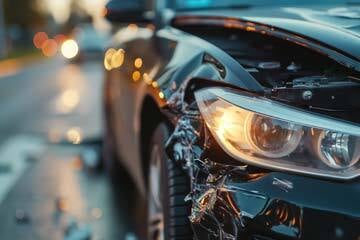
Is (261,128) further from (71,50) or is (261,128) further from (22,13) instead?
(22,13)

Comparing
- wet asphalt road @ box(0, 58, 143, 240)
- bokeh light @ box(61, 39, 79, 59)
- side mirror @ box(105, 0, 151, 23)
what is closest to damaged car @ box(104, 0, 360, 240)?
side mirror @ box(105, 0, 151, 23)

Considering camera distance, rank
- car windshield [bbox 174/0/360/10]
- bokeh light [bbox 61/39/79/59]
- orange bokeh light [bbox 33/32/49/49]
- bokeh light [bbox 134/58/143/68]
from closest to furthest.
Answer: car windshield [bbox 174/0/360/10], bokeh light [bbox 134/58/143/68], bokeh light [bbox 61/39/79/59], orange bokeh light [bbox 33/32/49/49]

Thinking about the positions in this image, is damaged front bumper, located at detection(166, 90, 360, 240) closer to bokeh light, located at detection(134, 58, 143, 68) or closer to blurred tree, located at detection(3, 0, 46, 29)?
bokeh light, located at detection(134, 58, 143, 68)

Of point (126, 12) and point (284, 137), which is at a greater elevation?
point (126, 12)

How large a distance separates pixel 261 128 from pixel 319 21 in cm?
80

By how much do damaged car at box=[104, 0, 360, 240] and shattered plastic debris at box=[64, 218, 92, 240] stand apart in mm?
1100

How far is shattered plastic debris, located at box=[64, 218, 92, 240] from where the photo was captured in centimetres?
489

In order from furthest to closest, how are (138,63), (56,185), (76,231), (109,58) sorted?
(56,185) < (109,58) < (76,231) < (138,63)

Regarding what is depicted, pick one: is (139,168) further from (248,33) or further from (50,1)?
(50,1)

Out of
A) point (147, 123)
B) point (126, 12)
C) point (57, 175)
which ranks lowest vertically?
point (57, 175)

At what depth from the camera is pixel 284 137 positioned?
2672 millimetres

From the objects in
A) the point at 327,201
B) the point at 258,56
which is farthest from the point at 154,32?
the point at 327,201

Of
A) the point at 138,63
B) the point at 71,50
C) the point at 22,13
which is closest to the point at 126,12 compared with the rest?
the point at 138,63

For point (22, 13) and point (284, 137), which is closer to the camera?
point (284, 137)
